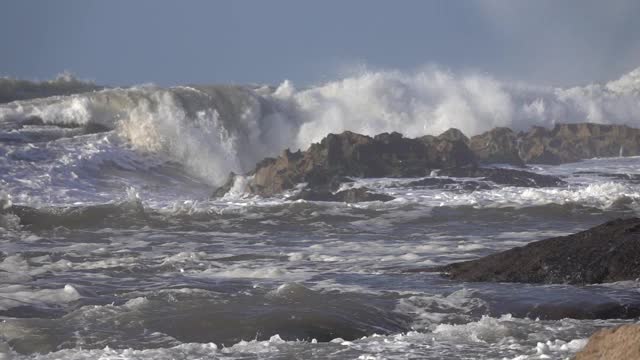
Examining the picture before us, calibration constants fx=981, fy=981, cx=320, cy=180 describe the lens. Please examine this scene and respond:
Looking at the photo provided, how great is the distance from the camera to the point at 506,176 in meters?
20.7

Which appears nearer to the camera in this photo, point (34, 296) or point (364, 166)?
point (34, 296)

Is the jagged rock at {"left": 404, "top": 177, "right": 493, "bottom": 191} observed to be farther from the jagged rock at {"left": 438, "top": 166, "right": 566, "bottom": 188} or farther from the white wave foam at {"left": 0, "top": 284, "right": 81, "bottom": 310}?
the white wave foam at {"left": 0, "top": 284, "right": 81, "bottom": 310}

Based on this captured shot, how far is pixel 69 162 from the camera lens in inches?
862

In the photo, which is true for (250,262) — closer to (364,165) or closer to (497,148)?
(364,165)

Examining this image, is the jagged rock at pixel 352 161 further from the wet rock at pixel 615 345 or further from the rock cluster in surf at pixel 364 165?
the wet rock at pixel 615 345

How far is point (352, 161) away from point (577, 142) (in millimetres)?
14272

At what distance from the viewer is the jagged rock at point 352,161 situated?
1951 centimetres

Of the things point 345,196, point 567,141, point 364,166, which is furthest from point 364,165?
point 567,141

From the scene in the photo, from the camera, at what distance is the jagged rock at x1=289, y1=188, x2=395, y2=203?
57.8 feet

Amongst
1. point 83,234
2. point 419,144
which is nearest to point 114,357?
point 83,234

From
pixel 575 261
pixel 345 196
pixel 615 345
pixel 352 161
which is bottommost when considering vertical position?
pixel 615 345

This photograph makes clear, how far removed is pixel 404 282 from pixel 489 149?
18398mm

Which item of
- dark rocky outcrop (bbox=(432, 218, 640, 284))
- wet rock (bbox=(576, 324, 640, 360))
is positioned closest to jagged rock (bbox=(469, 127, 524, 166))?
dark rocky outcrop (bbox=(432, 218, 640, 284))

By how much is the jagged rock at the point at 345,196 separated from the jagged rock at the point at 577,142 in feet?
42.7
